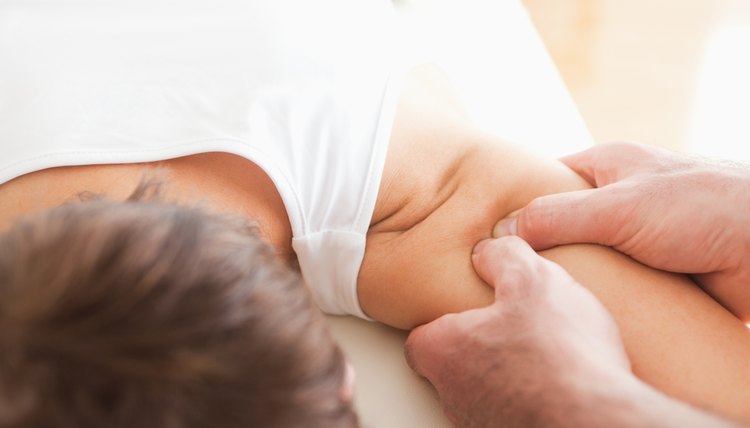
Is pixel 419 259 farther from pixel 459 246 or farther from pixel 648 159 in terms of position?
pixel 648 159

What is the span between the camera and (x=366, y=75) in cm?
94

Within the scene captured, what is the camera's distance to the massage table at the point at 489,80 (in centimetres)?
97

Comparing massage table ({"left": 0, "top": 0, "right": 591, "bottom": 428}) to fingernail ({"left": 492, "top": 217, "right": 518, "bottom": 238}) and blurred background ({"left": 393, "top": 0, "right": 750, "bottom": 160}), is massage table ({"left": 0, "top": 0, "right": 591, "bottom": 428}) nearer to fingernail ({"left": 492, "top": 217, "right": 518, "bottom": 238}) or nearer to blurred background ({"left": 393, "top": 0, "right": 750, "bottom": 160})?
fingernail ({"left": 492, "top": 217, "right": 518, "bottom": 238})

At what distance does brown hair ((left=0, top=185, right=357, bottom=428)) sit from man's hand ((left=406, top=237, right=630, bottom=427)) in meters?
0.20

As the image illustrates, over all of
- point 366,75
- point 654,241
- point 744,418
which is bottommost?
point 744,418

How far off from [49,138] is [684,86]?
1.91 metres

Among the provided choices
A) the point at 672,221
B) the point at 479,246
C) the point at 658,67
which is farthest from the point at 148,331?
the point at 658,67

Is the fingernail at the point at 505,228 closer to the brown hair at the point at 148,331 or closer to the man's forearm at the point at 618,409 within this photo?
the man's forearm at the point at 618,409

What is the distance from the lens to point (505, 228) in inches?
35.3

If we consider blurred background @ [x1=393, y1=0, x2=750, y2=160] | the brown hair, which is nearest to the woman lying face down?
the brown hair

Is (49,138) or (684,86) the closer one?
(49,138)

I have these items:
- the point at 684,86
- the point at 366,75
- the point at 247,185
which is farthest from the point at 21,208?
the point at 684,86

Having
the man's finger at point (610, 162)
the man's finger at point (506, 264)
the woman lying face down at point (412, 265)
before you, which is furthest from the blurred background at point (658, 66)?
the man's finger at point (506, 264)

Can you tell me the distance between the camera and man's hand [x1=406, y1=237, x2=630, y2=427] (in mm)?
654
